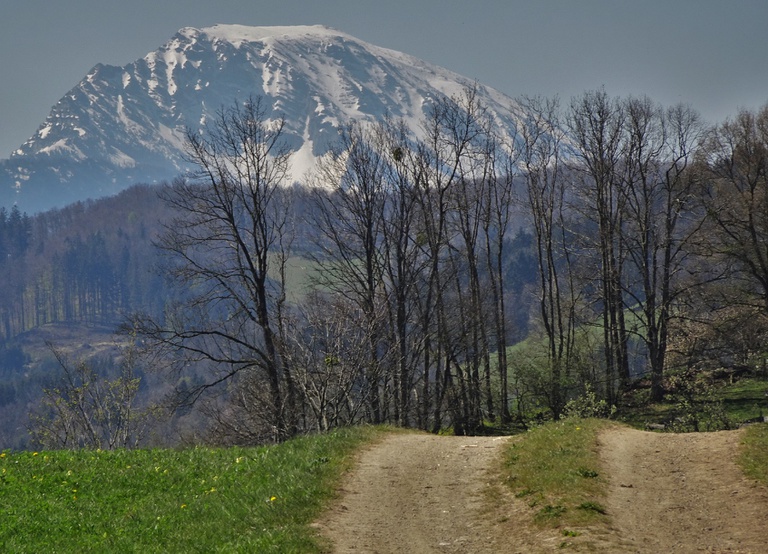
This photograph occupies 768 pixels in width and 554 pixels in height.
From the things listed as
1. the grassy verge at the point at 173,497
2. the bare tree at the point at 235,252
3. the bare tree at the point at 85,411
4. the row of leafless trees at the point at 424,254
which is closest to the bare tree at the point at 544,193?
the row of leafless trees at the point at 424,254

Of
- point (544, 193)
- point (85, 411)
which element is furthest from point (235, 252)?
point (544, 193)

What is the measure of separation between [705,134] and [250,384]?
2761 centimetres

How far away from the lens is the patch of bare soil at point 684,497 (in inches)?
436

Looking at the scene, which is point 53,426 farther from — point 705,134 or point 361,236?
Result: point 705,134

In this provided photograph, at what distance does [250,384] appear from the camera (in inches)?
1496

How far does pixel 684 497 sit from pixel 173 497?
882 cm

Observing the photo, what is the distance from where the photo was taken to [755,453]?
14.6 meters

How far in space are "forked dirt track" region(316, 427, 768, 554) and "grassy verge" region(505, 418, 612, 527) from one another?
235 mm

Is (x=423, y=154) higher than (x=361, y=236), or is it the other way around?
(x=423, y=154)

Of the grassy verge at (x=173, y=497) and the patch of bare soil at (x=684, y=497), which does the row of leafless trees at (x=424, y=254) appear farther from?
the patch of bare soil at (x=684, y=497)

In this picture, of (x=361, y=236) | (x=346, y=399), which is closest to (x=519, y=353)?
(x=361, y=236)

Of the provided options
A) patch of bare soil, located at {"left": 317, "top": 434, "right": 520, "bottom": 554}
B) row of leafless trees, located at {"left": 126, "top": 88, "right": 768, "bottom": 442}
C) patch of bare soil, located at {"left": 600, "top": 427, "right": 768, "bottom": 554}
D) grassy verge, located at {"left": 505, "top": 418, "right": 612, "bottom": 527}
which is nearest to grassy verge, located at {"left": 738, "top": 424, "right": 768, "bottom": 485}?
patch of bare soil, located at {"left": 600, "top": 427, "right": 768, "bottom": 554}

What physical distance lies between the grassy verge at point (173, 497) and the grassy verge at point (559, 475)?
11.0 ft

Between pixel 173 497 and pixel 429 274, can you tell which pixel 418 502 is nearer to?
pixel 173 497
